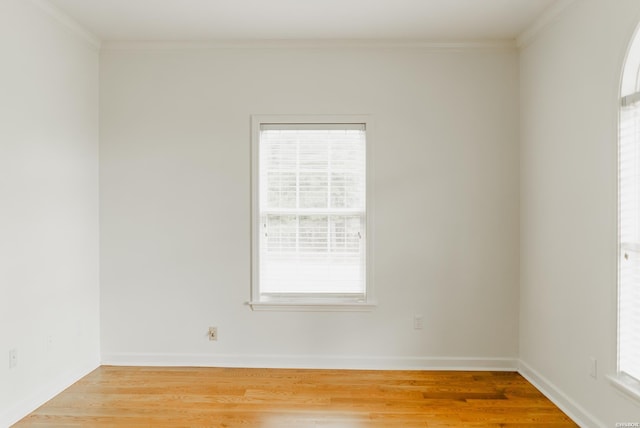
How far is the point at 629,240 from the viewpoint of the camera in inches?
94.5

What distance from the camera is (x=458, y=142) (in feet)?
12.0

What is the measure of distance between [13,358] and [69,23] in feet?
7.70

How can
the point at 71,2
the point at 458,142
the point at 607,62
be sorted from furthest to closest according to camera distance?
the point at 458,142 → the point at 71,2 → the point at 607,62

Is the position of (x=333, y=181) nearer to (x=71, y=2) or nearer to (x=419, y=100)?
(x=419, y=100)

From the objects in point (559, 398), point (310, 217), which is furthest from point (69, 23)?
point (559, 398)

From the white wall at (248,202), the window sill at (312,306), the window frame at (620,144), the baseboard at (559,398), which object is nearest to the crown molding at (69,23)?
the white wall at (248,202)

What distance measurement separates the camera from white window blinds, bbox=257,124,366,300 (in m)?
3.72

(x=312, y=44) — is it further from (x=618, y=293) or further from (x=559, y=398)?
(x=559, y=398)

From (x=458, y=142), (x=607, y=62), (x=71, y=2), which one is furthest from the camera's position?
(x=458, y=142)

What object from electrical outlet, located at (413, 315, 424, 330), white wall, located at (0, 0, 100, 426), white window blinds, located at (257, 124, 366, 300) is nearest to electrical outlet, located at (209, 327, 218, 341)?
white window blinds, located at (257, 124, 366, 300)

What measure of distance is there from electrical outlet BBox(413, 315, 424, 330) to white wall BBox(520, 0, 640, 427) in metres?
0.80

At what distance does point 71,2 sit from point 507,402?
13.2ft

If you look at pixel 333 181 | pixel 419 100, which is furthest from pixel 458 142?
pixel 333 181

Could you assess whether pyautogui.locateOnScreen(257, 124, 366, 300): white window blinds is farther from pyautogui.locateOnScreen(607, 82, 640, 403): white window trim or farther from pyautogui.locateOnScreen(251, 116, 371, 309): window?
pyautogui.locateOnScreen(607, 82, 640, 403): white window trim
